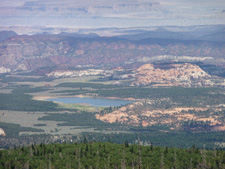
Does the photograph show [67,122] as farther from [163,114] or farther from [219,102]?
[219,102]

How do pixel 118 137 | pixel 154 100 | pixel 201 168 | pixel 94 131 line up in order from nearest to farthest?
pixel 201 168
pixel 118 137
pixel 94 131
pixel 154 100

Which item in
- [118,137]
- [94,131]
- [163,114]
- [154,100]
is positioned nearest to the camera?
[118,137]

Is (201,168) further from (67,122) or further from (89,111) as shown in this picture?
(89,111)

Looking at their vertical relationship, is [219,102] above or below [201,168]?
above

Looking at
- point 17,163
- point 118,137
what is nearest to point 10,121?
point 118,137

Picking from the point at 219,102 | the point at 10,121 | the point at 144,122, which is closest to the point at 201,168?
the point at 144,122

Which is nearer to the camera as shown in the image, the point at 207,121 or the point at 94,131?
the point at 94,131
